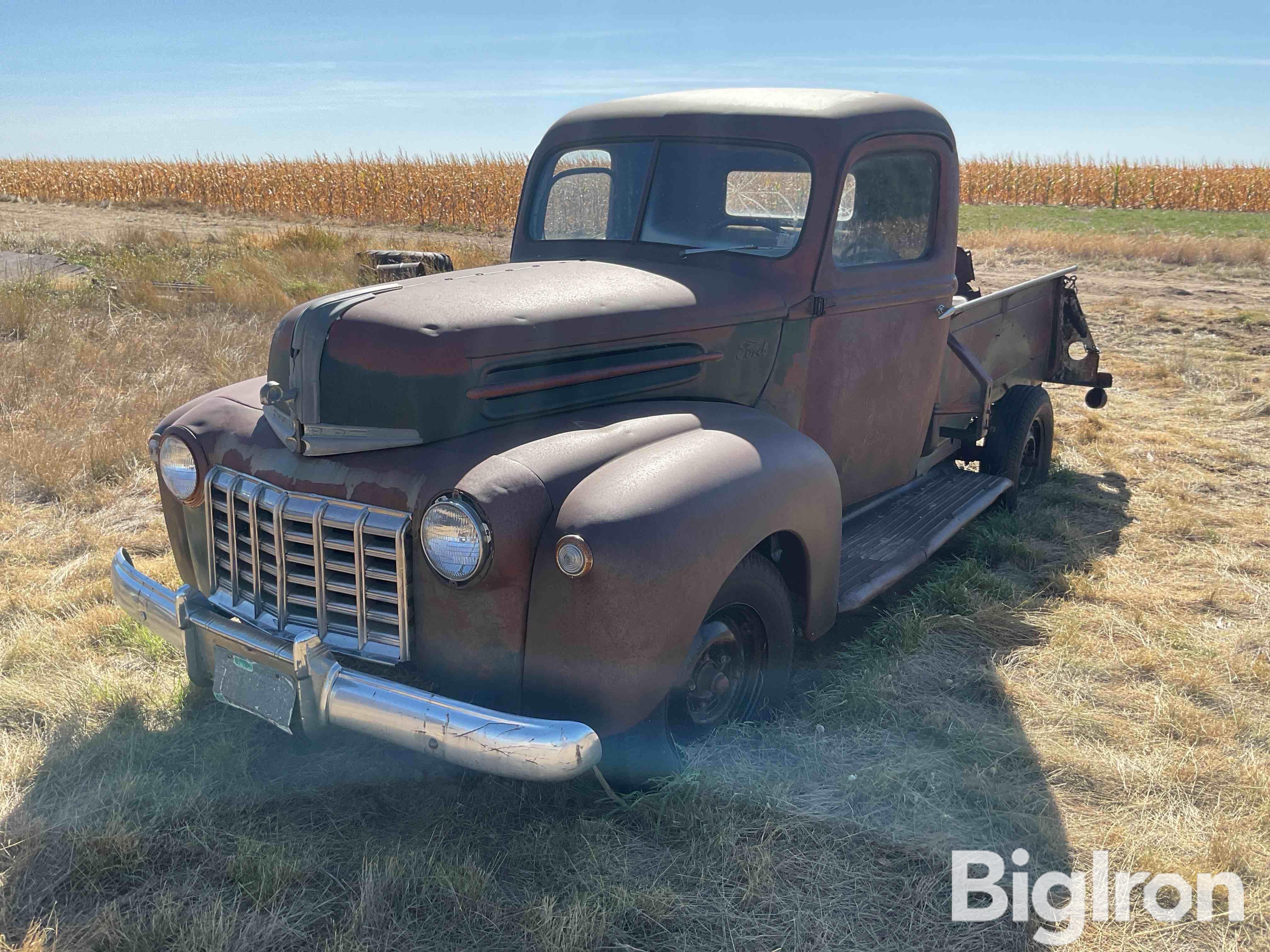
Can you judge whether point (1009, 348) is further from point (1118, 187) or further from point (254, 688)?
point (1118, 187)

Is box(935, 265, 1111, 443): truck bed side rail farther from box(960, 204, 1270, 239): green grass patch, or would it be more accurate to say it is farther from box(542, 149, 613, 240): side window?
box(960, 204, 1270, 239): green grass patch

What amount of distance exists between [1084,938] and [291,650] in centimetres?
213

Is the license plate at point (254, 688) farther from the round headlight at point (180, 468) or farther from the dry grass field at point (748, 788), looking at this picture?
the round headlight at point (180, 468)

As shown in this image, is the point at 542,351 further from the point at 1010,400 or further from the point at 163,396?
the point at 163,396

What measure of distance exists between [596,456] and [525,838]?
1.07 m

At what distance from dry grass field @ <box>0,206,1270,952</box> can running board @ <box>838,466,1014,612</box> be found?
0.31 meters

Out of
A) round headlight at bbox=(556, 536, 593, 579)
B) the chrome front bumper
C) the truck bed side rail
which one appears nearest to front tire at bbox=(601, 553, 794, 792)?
the chrome front bumper

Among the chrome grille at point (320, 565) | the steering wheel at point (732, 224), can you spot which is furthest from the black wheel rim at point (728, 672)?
the steering wheel at point (732, 224)

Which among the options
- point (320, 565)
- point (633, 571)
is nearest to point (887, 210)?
point (633, 571)

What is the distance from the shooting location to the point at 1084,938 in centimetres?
245

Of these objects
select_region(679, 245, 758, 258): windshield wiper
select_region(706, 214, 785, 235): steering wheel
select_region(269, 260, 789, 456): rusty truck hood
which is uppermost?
select_region(706, 214, 785, 235): steering wheel

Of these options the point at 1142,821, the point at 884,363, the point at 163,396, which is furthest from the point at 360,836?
the point at 163,396

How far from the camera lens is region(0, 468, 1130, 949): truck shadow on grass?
244 centimetres

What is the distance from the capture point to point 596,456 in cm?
265
